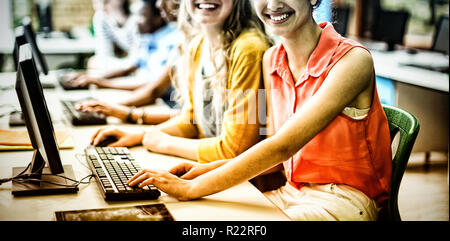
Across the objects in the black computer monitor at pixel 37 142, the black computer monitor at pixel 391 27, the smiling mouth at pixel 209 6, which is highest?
the smiling mouth at pixel 209 6

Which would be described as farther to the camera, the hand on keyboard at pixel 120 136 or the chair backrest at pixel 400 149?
the hand on keyboard at pixel 120 136

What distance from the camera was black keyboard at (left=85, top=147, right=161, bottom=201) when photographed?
1274mm

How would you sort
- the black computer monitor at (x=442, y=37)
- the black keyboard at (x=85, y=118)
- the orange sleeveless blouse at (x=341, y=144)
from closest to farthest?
the orange sleeveless blouse at (x=341, y=144) < the black keyboard at (x=85, y=118) < the black computer monitor at (x=442, y=37)

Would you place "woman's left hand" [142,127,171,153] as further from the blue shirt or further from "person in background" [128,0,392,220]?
the blue shirt

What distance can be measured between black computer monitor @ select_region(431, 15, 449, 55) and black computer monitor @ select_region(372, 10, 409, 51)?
0.71 meters

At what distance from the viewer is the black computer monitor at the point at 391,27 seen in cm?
483

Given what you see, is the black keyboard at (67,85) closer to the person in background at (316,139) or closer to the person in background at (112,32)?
the person in background at (112,32)

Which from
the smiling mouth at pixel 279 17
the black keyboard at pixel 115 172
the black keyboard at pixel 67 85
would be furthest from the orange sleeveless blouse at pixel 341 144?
the black keyboard at pixel 67 85

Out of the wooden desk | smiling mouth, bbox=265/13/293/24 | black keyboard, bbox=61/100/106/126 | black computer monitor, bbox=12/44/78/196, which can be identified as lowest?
black keyboard, bbox=61/100/106/126

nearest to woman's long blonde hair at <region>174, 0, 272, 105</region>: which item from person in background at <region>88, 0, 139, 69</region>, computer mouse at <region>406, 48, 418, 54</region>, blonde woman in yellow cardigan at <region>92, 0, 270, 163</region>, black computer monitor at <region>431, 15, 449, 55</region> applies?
blonde woman in yellow cardigan at <region>92, 0, 270, 163</region>

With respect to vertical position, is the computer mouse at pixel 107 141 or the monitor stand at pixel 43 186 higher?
the monitor stand at pixel 43 186

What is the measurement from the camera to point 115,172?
1417 millimetres

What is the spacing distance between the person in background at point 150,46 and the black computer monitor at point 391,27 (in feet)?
8.40
